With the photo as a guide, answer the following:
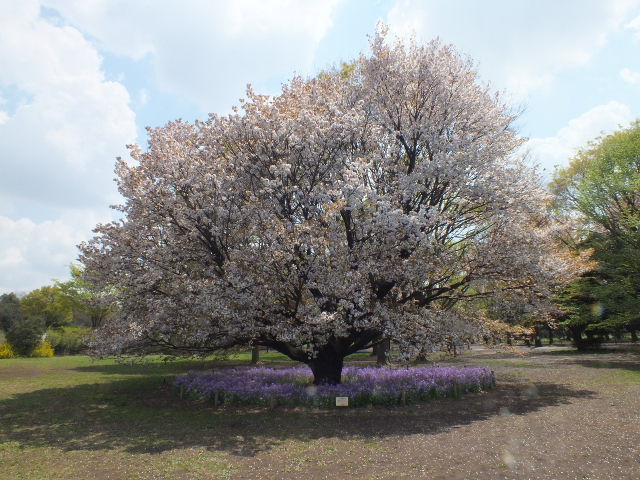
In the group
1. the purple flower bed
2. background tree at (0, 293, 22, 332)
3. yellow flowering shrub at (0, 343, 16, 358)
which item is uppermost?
background tree at (0, 293, 22, 332)

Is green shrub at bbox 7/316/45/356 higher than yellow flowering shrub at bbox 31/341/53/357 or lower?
higher

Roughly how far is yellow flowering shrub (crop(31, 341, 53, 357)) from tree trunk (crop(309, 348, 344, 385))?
148 ft

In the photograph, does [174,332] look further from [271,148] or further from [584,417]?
[584,417]

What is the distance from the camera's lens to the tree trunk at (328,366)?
18.0 meters

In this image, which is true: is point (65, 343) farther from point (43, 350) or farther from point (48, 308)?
point (48, 308)

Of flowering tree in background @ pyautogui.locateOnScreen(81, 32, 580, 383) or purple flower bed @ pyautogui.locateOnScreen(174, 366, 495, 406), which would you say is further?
purple flower bed @ pyautogui.locateOnScreen(174, 366, 495, 406)

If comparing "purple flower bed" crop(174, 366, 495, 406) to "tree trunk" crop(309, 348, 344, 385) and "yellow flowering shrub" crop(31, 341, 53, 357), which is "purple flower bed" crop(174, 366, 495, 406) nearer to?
"tree trunk" crop(309, 348, 344, 385)

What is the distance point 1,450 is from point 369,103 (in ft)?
56.0

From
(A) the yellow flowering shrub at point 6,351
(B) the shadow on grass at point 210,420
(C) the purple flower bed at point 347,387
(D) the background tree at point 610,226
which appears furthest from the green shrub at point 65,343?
(D) the background tree at point 610,226

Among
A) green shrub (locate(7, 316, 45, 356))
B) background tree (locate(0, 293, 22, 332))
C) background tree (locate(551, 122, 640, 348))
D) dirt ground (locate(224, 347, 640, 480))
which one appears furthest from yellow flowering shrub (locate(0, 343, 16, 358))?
background tree (locate(551, 122, 640, 348))

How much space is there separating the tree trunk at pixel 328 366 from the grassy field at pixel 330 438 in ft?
9.77

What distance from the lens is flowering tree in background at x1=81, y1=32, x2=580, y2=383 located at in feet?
47.8

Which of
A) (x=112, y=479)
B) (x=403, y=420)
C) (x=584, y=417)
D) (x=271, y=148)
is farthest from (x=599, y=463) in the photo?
(x=271, y=148)

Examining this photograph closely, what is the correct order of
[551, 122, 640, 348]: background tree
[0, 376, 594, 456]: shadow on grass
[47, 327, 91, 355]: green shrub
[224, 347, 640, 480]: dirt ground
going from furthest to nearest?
[47, 327, 91, 355]: green shrub < [551, 122, 640, 348]: background tree < [0, 376, 594, 456]: shadow on grass < [224, 347, 640, 480]: dirt ground
